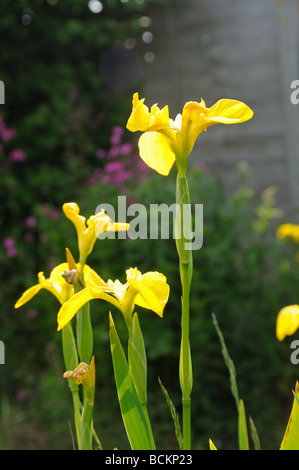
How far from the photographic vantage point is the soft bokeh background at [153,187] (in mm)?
2256

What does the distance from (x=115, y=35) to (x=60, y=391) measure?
200 centimetres

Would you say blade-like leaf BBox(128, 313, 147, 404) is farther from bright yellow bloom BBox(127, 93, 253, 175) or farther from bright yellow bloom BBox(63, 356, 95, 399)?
bright yellow bloom BBox(127, 93, 253, 175)

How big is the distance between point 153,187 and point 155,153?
1.67m

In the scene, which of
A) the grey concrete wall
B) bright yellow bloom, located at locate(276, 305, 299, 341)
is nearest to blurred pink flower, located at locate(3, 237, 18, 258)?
the grey concrete wall

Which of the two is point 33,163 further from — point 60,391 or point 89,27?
point 60,391

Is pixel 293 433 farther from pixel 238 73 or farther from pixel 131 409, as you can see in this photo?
pixel 238 73

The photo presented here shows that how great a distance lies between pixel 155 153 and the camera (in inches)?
26.8

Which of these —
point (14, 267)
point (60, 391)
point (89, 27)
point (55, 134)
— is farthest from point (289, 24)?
point (60, 391)

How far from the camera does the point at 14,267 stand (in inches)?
116

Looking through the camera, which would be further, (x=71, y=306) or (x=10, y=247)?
(x=10, y=247)

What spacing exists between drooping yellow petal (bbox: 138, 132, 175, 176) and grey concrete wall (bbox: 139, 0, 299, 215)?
2330 millimetres

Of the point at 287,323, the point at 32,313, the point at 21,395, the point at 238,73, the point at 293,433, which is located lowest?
the point at 21,395

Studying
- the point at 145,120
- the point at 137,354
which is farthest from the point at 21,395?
the point at 145,120

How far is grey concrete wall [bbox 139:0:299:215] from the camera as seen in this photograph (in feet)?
9.53
